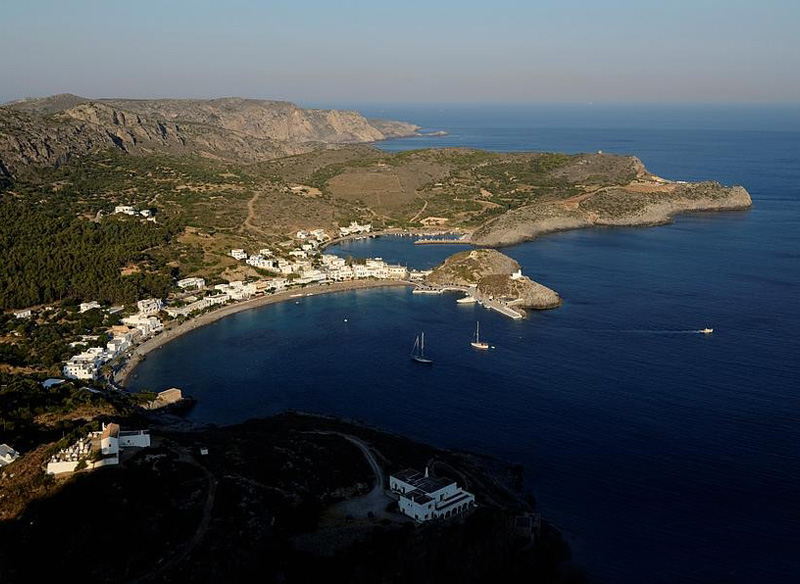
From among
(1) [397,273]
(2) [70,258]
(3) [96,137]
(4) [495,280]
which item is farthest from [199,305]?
(3) [96,137]

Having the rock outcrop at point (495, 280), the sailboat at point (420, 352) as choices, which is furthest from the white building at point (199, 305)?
the rock outcrop at point (495, 280)

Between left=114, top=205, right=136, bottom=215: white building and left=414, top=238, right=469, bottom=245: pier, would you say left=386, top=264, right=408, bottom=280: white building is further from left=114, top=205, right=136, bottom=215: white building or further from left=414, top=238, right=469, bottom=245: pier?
left=114, top=205, right=136, bottom=215: white building

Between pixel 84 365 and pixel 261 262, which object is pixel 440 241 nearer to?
pixel 261 262

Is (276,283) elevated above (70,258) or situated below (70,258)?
below

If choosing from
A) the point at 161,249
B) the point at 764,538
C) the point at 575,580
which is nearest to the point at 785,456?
the point at 764,538

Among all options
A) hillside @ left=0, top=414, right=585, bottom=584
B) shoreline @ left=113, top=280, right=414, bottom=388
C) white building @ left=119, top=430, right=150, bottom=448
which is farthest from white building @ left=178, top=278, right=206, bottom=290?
white building @ left=119, top=430, right=150, bottom=448

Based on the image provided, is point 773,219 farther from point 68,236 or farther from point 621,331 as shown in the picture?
point 68,236
